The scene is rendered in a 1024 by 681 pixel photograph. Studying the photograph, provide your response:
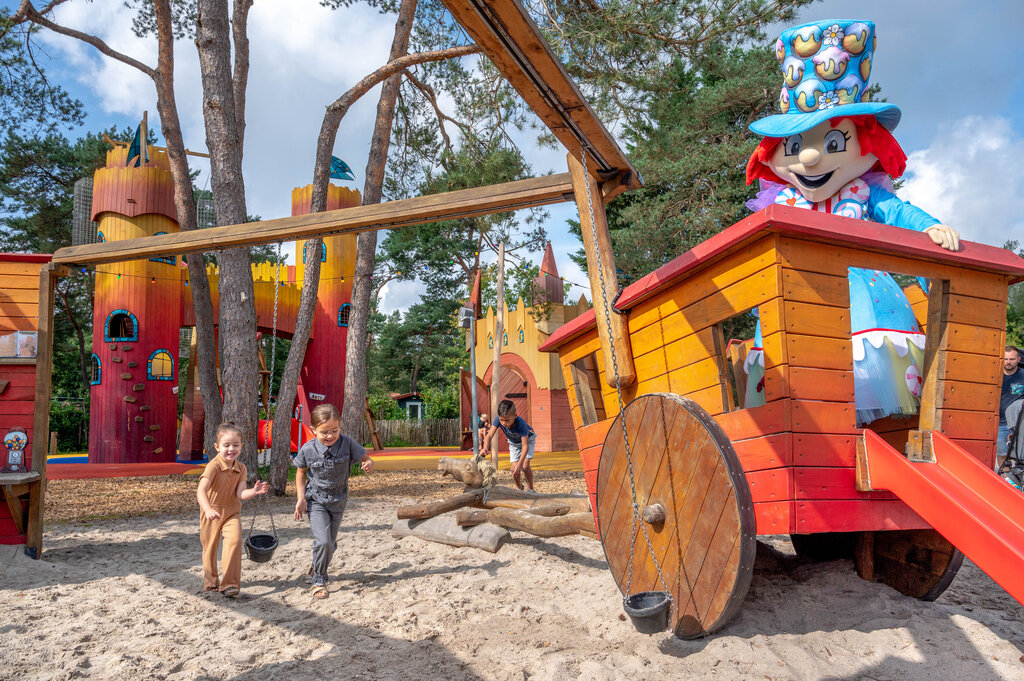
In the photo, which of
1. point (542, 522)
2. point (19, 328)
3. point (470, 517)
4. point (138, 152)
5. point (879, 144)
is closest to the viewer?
point (879, 144)

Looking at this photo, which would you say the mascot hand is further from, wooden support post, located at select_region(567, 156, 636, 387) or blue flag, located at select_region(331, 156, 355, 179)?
blue flag, located at select_region(331, 156, 355, 179)

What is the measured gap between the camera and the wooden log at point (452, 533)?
597 centimetres

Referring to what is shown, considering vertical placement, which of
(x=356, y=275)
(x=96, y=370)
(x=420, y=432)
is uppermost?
(x=356, y=275)

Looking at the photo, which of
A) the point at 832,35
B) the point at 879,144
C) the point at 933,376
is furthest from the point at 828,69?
the point at 933,376

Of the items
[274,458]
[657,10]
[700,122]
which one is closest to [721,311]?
[657,10]

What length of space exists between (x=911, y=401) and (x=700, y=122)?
14.9m

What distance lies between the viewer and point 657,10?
944cm

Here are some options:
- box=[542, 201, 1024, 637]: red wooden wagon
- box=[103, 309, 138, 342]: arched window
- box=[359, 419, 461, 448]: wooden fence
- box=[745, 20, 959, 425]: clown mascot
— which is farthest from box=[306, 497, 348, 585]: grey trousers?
box=[359, 419, 461, 448]: wooden fence

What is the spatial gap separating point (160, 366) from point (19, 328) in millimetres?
11991

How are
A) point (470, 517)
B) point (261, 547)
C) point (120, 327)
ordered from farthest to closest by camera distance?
point (120, 327)
point (470, 517)
point (261, 547)

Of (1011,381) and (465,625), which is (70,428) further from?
(1011,381)

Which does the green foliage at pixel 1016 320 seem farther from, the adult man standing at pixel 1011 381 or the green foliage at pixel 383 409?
the green foliage at pixel 383 409

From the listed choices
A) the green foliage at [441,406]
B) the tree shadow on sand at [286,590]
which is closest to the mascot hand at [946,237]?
the tree shadow on sand at [286,590]

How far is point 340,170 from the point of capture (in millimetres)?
19422
